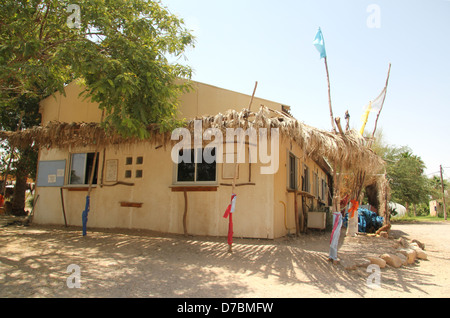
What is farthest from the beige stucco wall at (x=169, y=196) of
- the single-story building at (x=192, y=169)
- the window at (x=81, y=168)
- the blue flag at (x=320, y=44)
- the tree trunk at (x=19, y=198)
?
the tree trunk at (x=19, y=198)

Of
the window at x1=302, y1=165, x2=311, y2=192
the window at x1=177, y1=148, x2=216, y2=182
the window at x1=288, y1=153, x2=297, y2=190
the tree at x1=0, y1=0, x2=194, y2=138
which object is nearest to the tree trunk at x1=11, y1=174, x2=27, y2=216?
the tree at x1=0, y1=0, x2=194, y2=138

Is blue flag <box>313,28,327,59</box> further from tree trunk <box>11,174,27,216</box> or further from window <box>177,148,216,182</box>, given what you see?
tree trunk <box>11,174,27,216</box>

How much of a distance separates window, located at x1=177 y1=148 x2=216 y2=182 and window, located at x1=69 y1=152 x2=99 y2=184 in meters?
3.13

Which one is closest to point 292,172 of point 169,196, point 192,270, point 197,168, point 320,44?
point 197,168

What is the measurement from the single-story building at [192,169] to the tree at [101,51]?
150cm

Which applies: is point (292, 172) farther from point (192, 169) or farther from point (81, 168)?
point (81, 168)

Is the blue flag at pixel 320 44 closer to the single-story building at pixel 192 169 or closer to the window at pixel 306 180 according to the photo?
the single-story building at pixel 192 169

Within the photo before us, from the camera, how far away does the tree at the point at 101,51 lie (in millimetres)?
5578

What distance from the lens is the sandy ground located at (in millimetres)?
3895

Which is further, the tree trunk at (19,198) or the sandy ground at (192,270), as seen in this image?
the tree trunk at (19,198)

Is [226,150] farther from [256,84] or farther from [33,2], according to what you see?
[33,2]
